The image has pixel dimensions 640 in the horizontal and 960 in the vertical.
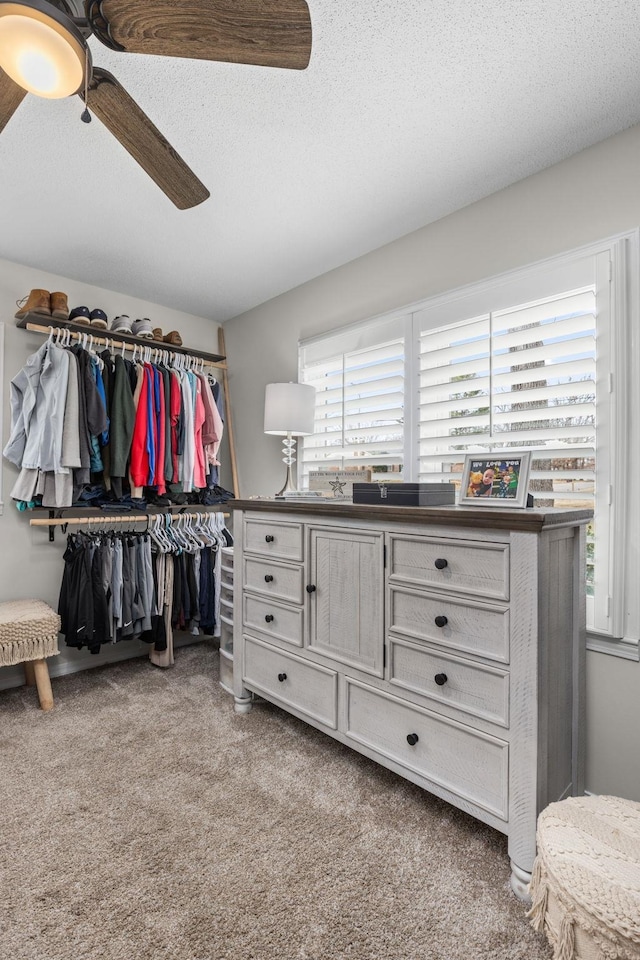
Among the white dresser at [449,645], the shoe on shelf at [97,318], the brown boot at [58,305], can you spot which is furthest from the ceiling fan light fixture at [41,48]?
the shoe on shelf at [97,318]

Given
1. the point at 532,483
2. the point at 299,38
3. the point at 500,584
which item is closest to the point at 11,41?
the point at 299,38

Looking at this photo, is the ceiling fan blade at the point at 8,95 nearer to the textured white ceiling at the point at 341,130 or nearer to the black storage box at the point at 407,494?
the textured white ceiling at the point at 341,130

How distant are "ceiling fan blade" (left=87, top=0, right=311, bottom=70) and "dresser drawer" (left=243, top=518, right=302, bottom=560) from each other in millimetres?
1601

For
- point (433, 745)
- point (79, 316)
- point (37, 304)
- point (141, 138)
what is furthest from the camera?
point (79, 316)

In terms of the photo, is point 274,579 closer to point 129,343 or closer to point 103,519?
point 103,519

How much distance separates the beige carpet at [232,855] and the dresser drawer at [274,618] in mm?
473

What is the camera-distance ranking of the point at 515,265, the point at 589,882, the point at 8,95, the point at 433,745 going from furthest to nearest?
the point at 515,265 → the point at 433,745 → the point at 8,95 → the point at 589,882

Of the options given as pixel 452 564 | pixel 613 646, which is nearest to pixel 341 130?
pixel 452 564

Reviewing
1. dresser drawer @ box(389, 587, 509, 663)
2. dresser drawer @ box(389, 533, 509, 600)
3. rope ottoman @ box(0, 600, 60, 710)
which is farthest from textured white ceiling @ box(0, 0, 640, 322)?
rope ottoman @ box(0, 600, 60, 710)

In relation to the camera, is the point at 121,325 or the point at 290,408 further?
the point at 121,325

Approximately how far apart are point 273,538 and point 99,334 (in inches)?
72.9

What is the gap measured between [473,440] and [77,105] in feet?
6.57

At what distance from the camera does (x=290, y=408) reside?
8.99 ft

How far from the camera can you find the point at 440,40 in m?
1.44
